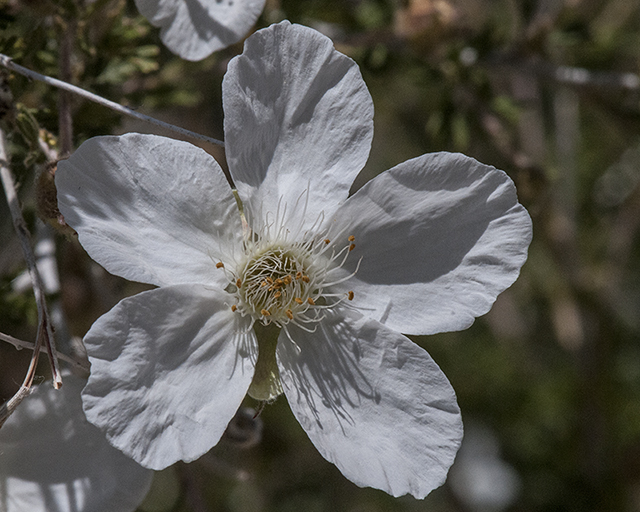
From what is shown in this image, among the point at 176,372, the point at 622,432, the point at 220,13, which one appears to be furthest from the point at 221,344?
the point at 622,432

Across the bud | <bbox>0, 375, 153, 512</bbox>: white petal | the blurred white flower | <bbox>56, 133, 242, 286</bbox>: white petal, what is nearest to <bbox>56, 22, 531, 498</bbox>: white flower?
<bbox>56, 133, 242, 286</bbox>: white petal

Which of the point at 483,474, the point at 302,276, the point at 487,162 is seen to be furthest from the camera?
the point at 483,474

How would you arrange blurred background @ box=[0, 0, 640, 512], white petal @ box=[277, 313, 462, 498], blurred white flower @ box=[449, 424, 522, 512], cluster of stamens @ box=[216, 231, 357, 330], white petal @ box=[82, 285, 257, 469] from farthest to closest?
blurred white flower @ box=[449, 424, 522, 512] → blurred background @ box=[0, 0, 640, 512] → cluster of stamens @ box=[216, 231, 357, 330] → white petal @ box=[277, 313, 462, 498] → white petal @ box=[82, 285, 257, 469]

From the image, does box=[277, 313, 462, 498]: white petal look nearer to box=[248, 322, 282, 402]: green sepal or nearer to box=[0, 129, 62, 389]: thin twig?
box=[248, 322, 282, 402]: green sepal

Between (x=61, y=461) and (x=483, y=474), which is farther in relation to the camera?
(x=483, y=474)

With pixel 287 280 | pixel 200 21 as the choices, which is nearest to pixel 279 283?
pixel 287 280

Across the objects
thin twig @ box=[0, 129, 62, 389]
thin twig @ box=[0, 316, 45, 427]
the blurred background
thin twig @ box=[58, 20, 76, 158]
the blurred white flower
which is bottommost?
the blurred white flower

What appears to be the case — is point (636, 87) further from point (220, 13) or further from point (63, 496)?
point (63, 496)

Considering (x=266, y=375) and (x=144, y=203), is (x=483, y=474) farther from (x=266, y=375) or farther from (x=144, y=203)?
(x=144, y=203)
